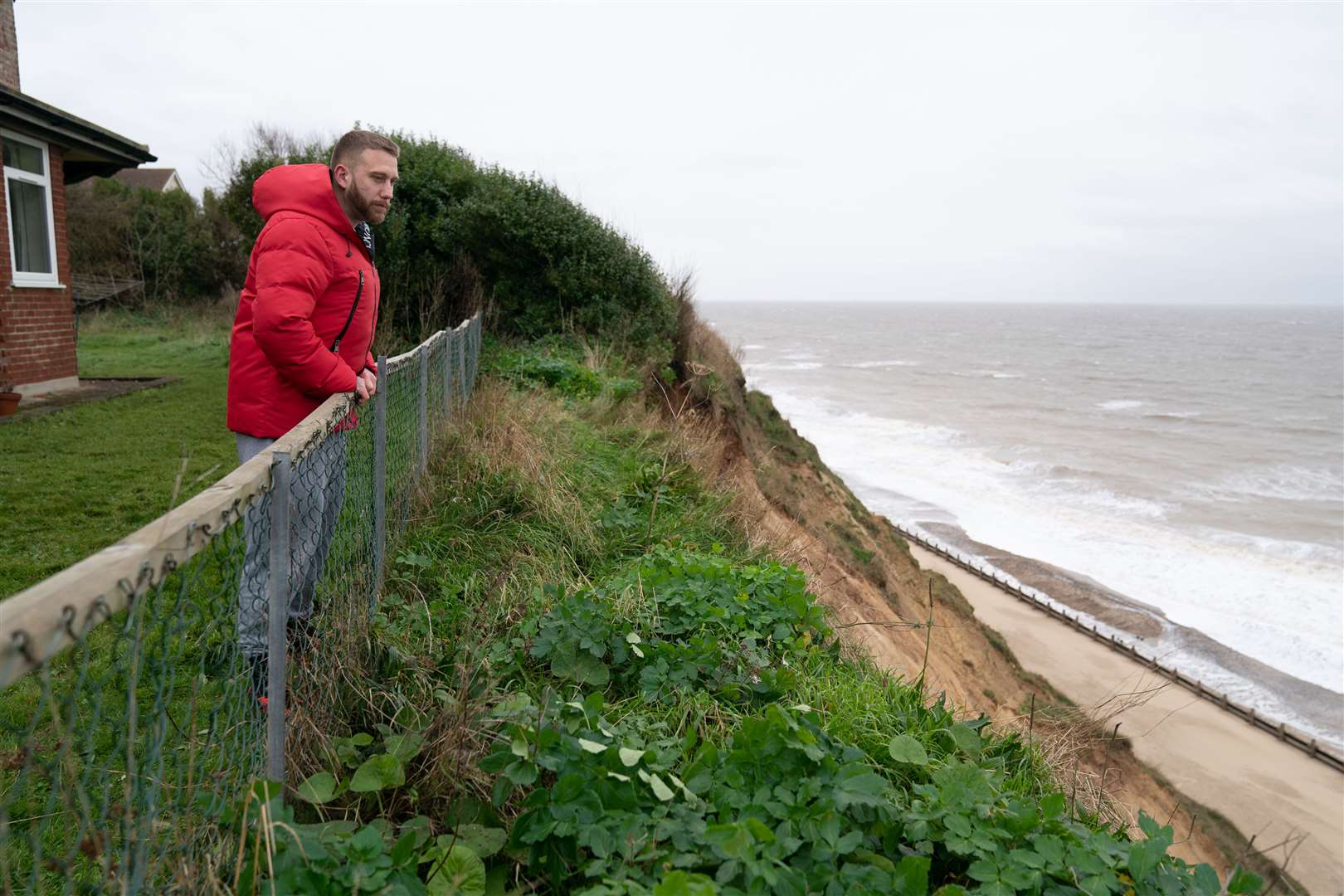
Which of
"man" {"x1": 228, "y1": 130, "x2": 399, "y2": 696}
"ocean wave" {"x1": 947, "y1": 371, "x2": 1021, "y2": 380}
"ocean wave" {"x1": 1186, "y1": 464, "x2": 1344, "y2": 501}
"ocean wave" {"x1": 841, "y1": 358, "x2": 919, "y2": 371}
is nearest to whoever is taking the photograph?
"man" {"x1": 228, "y1": 130, "x2": 399, "y2": 696}

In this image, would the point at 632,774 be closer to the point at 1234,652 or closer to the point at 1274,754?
the point at 1274,754

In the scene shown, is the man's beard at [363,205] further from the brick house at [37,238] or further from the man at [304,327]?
Result: the brick house at [37,238]

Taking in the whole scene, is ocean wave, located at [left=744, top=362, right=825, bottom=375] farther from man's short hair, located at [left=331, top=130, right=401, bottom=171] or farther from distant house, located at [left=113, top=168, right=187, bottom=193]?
man's short hair, located at [left=331, top=130, right=401, bottom=171]

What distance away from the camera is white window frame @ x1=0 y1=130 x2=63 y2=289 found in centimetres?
1045

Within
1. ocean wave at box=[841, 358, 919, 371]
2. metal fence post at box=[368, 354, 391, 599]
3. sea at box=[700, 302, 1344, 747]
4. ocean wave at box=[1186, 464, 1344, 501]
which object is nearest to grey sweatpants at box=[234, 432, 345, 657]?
→ metal fence post at box=[368, 354, 391, 599]

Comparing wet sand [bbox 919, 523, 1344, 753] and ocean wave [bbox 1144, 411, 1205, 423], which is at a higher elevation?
ocean wave [bbox 1144, 411, 1205, 423]

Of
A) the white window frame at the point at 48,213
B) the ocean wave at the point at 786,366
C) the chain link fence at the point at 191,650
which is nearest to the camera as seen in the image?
the chain link fence at the point at 191,650

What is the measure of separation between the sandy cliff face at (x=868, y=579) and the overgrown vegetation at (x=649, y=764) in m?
1.21

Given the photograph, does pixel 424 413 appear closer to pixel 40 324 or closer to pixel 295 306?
pixel 295 306

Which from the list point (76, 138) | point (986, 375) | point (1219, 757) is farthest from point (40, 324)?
point (986, 375)

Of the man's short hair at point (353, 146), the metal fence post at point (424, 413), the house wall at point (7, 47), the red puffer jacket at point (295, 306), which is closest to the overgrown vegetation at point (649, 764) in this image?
the metal fence post at point (424, 413)

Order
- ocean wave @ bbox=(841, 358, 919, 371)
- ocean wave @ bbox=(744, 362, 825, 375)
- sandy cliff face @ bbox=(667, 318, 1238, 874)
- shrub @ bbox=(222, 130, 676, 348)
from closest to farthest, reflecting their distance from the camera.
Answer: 1. sandy cliff face @ bbox=(667, 318, 1238, 874)
2. shrub @ bbox=(222, 130, 676, 348)
3. ocean wave @ bbox=(744, 362, 825, 375)
4. ocean wave @ bbox=(841, 358, 919, 371)

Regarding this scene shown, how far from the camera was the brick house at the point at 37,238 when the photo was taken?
10.3m

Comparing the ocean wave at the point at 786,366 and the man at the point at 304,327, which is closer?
the man at the point at 304,327
